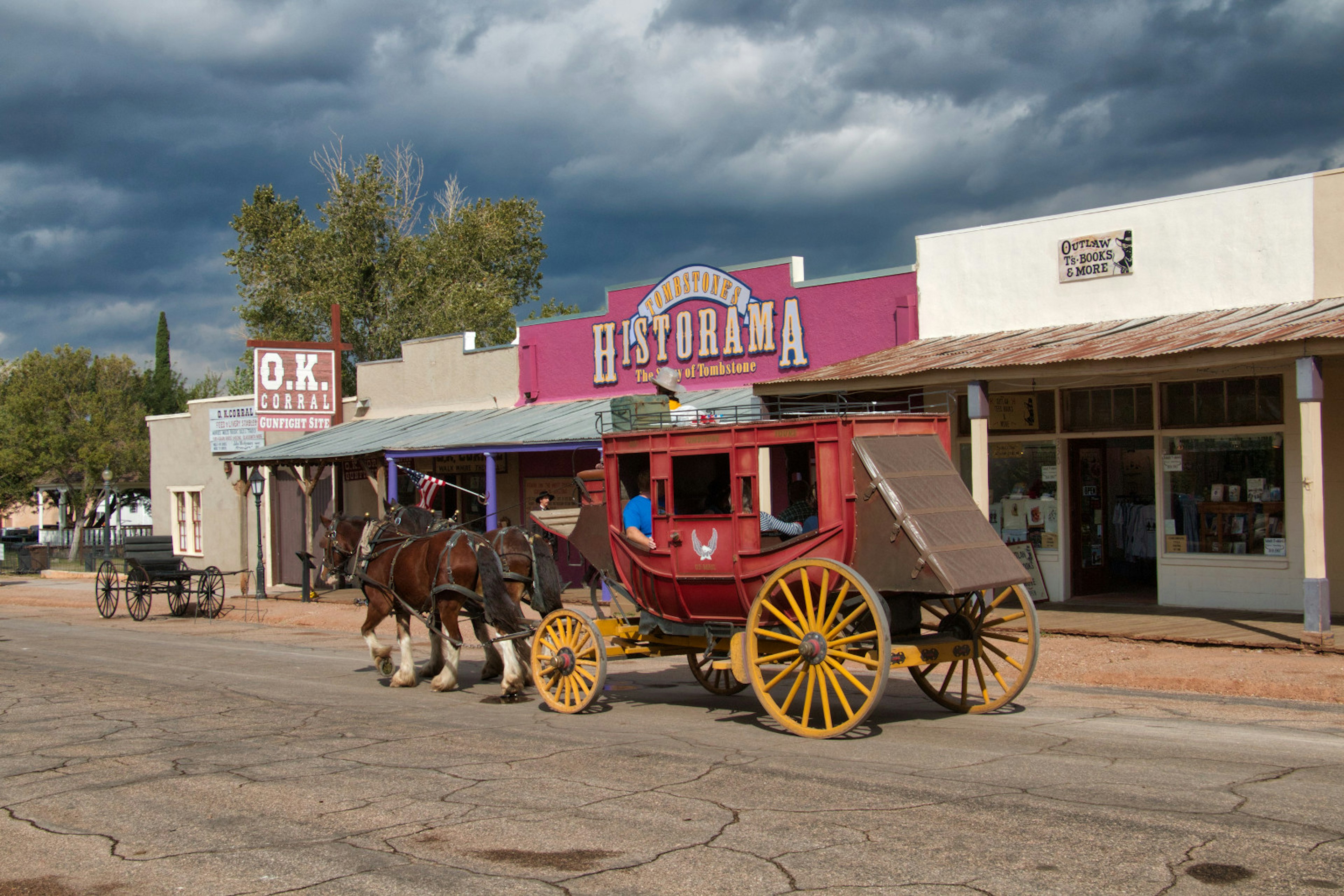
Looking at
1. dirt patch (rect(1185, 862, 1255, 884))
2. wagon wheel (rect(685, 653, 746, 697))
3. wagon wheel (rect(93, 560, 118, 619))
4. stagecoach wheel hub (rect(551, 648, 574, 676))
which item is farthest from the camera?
wagon wheel (rect(93, 560, 118, 619))

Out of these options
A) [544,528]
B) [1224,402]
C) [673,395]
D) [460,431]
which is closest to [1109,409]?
[1224,402]

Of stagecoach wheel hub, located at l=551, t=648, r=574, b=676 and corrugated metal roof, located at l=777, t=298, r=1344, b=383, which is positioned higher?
corrugated metal roof, located at l=777, t=298, r=1344, b=383

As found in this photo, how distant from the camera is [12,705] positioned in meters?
11.2

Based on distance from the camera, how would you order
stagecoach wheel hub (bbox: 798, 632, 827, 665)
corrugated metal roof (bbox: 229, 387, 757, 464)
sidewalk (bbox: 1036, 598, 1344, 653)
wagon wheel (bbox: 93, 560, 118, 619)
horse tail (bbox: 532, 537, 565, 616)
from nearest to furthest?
stagecoach wheel hub (bbox: 798, 632, 827, 665)
horse tail (bbox: 532, 537, 565, 616)
sidewalk (bbox: 1036, 598, 1344, 653)
corrugated metal roof (bbox: 229, 387, 757, 464)
wagon wheel (bbox: 93, 560, 118, 619)

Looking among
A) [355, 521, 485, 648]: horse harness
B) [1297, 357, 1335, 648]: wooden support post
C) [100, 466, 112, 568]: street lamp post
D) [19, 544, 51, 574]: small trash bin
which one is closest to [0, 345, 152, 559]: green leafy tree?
[100, 466, 112, 568]: street lamp post

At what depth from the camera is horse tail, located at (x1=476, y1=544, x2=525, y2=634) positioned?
10.7m

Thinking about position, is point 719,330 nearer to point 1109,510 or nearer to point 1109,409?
point 1109,409

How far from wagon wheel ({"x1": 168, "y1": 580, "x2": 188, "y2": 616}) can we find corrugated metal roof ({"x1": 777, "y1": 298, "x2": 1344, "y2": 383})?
13253 mm

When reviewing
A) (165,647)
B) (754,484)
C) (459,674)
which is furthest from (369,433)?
(754,484)

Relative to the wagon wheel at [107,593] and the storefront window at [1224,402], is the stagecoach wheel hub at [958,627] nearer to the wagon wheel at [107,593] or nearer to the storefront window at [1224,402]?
the storefront window at [1224,402]

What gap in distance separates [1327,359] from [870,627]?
8.63 m

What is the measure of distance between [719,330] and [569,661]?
1115cm

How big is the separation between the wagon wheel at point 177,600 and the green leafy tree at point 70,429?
2598 cm

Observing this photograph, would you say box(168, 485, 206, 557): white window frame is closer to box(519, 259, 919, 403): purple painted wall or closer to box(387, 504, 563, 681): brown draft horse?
box(519, 259, 919, 403): purple painted wall
